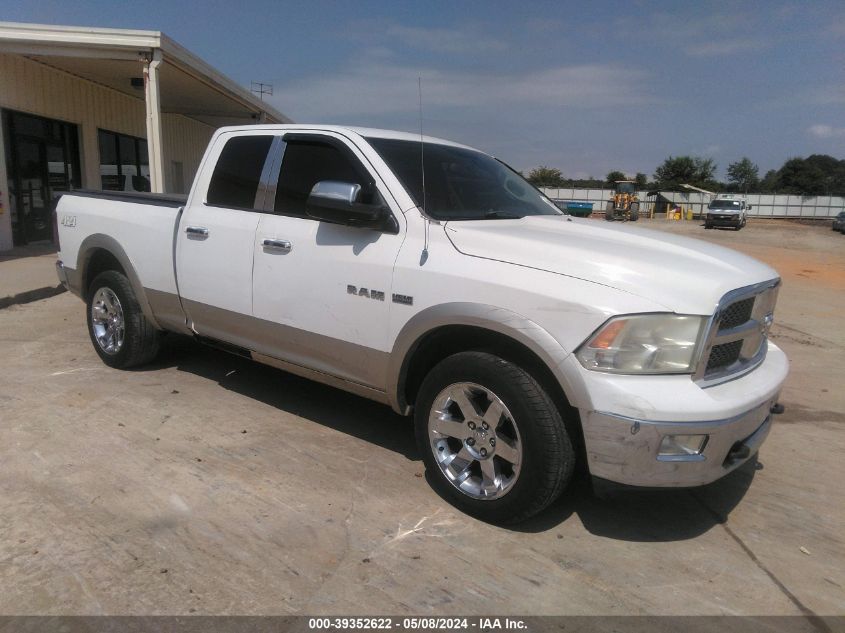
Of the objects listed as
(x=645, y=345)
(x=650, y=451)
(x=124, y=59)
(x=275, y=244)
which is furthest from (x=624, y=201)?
(x=650, y=451)

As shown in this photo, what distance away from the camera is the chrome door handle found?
13.2ft

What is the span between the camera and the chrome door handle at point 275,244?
13.2ft

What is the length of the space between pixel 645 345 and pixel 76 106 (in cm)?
1537

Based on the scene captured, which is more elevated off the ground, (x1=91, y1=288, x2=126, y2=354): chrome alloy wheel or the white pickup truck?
the white pickup truck

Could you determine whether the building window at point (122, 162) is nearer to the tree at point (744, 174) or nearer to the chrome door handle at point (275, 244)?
the chrome door handle at point (275, 244)

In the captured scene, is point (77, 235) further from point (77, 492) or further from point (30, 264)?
point (30, 264)

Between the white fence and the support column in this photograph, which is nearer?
the support column

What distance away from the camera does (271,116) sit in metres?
20.6

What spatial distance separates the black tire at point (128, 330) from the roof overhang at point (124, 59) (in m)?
7.35

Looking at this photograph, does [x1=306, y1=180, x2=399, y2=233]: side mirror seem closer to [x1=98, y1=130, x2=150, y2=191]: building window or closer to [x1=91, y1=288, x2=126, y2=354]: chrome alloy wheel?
[x1=91, y1=288, x2=126, y2=354]: chrome alloy wheel

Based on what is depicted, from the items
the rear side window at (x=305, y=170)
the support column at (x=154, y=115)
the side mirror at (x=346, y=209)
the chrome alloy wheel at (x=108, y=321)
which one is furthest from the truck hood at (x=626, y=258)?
the support column at (x=154, y=115)

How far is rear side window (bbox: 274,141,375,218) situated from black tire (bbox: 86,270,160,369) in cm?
181

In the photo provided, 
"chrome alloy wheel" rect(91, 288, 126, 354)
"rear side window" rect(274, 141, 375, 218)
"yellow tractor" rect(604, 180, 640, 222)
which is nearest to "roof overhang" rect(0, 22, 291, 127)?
"chrome alloy wheel" rect(91, 288, 126, 354)

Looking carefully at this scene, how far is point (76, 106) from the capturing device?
14648 mm
